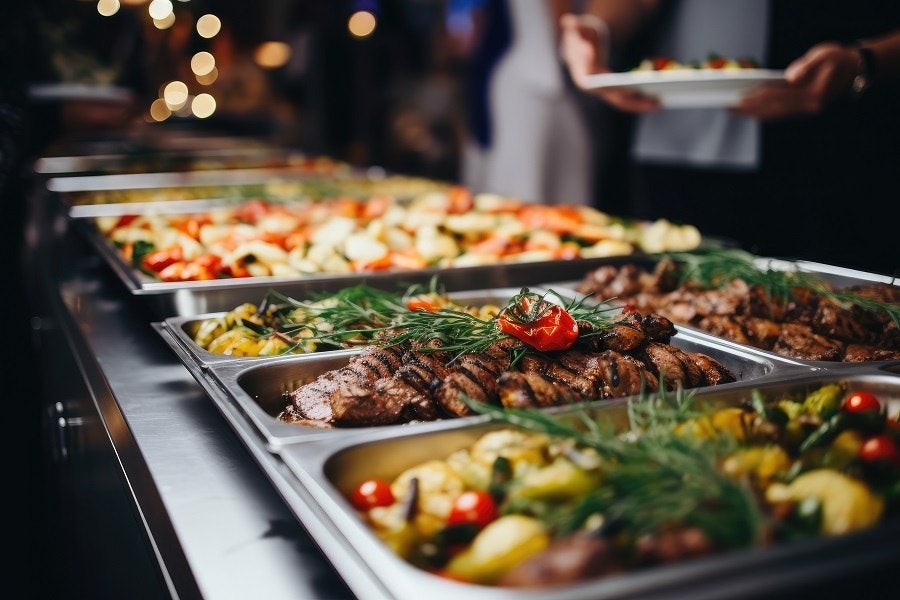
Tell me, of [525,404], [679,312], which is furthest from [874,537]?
[679,312]

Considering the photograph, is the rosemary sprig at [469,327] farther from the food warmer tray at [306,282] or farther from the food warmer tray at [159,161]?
the food warmer tray at [159,161]

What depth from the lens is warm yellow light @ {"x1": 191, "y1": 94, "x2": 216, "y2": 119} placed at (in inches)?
693

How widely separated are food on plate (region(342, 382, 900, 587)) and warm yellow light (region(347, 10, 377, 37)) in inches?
470

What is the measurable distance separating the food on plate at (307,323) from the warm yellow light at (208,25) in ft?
50.1

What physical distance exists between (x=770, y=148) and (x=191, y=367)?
10.2ft

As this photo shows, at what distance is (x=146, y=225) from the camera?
10.1 feet

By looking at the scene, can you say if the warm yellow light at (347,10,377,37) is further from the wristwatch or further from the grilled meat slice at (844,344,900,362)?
the grilled meat slice at (844,344,900,362)

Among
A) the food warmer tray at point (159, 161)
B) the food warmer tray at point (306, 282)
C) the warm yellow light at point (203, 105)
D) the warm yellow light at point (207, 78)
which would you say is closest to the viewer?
the food warmer tray at point (306, 282)

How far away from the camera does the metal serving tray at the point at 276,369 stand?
139cm

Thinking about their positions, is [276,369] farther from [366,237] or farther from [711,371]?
[366,237]

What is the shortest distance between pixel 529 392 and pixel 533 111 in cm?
384

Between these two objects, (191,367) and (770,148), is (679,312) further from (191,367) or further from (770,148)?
(770,148)

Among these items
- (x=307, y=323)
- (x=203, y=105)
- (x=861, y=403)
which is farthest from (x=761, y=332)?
(x=203, y=105)

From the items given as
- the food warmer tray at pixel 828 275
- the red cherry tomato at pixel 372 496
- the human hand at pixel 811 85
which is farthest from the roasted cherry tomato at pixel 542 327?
the human hand at pixel 811 85
